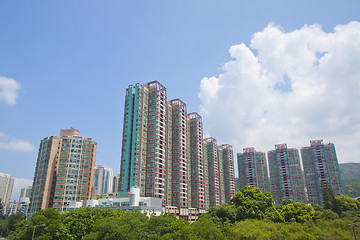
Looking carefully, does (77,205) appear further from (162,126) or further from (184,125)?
(184,125)

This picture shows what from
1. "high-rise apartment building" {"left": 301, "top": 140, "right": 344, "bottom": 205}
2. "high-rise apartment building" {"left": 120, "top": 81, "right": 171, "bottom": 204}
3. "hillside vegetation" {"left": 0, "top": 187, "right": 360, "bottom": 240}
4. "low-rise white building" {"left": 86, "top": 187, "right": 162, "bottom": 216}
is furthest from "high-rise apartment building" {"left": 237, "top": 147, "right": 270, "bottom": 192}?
"low-rise white building" {"left": 86, "top": 187, "right": 162, "bottom": 216}

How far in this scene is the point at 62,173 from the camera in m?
108

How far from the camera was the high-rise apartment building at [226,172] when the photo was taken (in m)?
166

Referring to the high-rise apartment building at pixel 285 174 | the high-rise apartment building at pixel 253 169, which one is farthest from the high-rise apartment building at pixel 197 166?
the high-rise apartment building at pixel 285 174

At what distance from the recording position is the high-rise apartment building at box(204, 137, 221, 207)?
152 m

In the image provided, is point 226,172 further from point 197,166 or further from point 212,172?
point 197,166

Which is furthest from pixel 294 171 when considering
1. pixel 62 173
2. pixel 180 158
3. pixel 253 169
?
pixel 62 173

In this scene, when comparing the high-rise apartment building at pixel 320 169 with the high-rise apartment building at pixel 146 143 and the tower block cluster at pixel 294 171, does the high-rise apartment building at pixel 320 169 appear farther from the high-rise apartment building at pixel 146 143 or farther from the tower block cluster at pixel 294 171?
the high-rise apartment building at pixel 146 143

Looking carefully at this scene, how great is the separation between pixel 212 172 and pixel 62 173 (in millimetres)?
85819

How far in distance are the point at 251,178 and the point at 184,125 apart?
90117 millimetres

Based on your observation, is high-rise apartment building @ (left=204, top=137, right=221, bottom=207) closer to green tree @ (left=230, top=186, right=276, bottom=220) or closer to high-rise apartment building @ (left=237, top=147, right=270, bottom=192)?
high-rise apartment building @ (left=237, top=147, right=270, bottom=192)

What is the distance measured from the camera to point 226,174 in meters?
172

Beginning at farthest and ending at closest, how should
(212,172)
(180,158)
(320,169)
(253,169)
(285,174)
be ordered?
1. (253,169)
2. (285,174)
3. (320,169)
4. (212,172)
5. (180,158)

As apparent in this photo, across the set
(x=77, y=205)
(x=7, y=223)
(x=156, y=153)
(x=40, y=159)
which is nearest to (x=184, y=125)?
(x=156, y=153)
